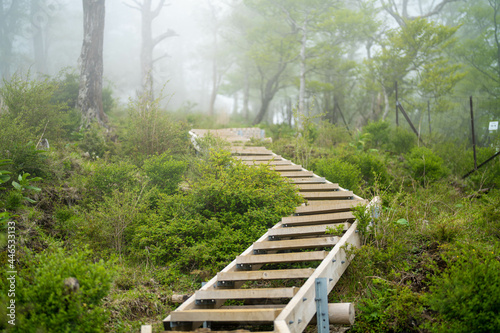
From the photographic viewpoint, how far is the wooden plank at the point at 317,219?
501cm

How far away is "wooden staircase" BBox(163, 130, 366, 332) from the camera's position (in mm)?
3188

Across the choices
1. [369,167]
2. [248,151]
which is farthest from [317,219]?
[248,151]

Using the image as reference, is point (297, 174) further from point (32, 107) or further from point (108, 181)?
point (32, 107)

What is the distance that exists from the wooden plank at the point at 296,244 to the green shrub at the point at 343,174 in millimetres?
2672

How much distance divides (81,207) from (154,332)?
121 inches

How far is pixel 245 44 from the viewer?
73.0 ft

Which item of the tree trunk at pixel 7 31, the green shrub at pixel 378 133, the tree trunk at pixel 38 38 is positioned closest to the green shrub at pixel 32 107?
the tree trunk at pixel 7 31

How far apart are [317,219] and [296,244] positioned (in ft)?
2.32

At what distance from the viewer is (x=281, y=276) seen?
398cm

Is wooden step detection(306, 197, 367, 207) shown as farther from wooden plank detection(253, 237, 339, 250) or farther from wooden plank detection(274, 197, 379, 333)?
wooden plank detection(253, 237, 339, 250)

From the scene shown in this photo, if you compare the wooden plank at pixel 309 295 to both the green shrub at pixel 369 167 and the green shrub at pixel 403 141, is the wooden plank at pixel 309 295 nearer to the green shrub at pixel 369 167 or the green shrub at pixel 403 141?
the green shrub at pixel 369 167

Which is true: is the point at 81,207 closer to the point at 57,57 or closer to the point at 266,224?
the point at 266,224

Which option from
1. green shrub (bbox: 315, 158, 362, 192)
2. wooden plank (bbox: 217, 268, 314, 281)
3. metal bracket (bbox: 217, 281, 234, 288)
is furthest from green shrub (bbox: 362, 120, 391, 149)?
metal bracket (bbox: 217, 281, 234, 288)

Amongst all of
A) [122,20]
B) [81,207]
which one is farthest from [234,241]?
[122,20]
